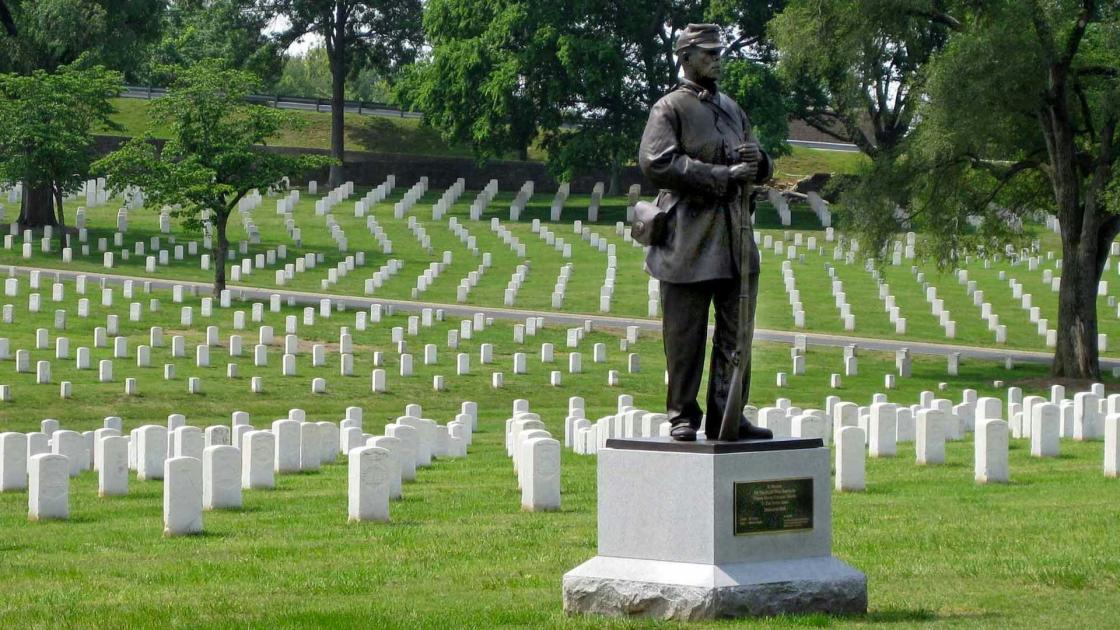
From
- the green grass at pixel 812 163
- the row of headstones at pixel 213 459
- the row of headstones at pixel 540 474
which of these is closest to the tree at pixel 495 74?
the green grass at pixel 812 163

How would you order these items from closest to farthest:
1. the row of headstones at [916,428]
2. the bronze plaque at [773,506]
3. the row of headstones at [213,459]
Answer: the bronze plaque at [773,506], the row of headstones at [213,459], the row of headstones at [916,428]

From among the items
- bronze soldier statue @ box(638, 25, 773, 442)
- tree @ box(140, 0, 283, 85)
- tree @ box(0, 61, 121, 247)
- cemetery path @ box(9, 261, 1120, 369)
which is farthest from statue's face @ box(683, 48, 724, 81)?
tree @ box(140, 0, 283, 85)

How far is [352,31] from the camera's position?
77.2 metres

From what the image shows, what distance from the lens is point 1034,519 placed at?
1390cm

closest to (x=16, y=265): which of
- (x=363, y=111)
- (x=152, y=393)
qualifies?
(x=152, y=393)

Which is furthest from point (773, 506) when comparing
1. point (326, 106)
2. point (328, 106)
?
point (328, 106)

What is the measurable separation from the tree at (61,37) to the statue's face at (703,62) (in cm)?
4873

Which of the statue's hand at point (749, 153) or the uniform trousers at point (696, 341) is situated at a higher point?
the statue's hand at point (749, 153)

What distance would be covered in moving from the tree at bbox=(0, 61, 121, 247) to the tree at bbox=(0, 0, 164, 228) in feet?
5.15

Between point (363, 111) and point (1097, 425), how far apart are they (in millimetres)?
65931

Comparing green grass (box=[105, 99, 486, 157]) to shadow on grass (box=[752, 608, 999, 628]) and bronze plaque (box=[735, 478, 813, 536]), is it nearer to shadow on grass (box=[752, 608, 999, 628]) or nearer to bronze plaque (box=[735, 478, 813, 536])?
bronze plaque (box=[735, 478, 813, 536])

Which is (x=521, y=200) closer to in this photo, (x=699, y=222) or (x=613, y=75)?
(x=613, y=75)

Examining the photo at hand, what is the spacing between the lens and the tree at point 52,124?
168 feet

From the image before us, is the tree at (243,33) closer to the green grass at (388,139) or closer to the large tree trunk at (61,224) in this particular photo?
the green grass at (388,139)
